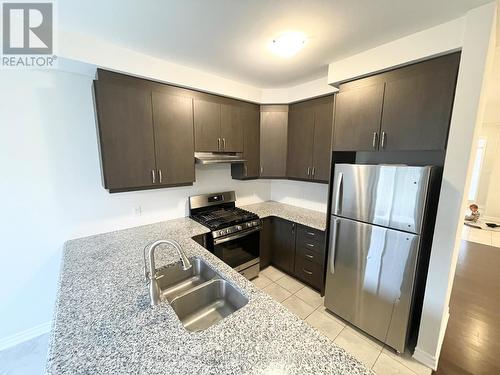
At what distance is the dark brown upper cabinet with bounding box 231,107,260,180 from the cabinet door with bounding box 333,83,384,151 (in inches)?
43.7

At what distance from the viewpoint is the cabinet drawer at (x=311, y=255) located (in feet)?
8.23

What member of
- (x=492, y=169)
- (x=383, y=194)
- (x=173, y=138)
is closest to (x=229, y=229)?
(x=173, y=138)

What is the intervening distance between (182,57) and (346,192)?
6.63 ft

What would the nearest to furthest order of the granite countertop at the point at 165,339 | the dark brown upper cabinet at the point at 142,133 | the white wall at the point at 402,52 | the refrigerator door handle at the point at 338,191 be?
1. the granite countertop at the point at 165,339
2. the white wall at the point at 402,52
3. the dark brown upper cabinet at the point at 142,133
4. the refrigerator door handle at the point at 338,191

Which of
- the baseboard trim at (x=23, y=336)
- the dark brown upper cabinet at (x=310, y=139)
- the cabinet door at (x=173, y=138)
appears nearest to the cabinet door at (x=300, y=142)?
the dark brown upper cabinet at (x=310, y=139)

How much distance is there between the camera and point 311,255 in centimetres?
261

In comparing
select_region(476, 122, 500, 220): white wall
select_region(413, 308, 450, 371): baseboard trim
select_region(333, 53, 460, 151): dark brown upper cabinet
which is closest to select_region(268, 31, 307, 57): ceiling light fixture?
select_region(333, 53, 460, 151): dark brown upper cabinet

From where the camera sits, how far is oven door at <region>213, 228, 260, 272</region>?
2.35 meters

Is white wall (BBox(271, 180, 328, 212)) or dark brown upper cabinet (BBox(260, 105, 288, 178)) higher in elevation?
dark brown upper cabinet (BBox(260, 105, 288, 178))

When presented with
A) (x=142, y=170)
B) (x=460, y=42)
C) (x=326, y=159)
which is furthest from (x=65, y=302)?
(x=460, y=42)

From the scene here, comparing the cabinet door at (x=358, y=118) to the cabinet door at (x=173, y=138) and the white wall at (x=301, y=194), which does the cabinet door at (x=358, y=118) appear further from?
the cabinet door at (x=173, y=138)

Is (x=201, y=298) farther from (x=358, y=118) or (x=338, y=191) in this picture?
(x=358, y=118)

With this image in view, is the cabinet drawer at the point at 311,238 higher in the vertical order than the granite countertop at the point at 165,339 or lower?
lower

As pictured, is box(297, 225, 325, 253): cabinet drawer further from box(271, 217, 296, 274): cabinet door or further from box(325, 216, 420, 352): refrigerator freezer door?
box(325, 216, 420, 352): refrigerator freezer door
